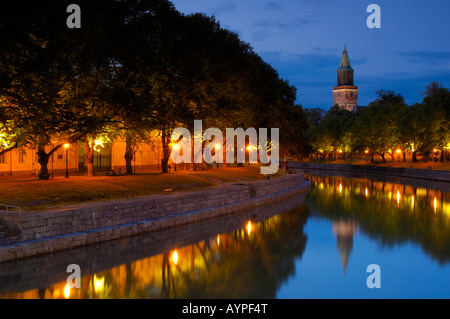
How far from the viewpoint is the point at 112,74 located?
29.3m

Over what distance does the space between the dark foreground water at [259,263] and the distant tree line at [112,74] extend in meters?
8.35

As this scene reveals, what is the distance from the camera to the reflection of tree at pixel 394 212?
2233 centimetres

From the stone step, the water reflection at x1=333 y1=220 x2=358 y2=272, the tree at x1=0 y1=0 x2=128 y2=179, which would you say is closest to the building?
the tree at x1=0 y1=0 x2=128 y2=179

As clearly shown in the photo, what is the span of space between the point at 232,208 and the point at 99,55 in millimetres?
12698

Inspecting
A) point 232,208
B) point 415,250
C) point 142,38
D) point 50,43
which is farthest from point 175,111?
point 415,250

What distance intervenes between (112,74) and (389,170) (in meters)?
56.3

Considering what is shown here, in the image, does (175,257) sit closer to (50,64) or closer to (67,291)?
(67,291)

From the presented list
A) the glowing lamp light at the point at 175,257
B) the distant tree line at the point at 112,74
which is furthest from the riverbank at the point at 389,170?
the glowing lamp light at the point at 175,257

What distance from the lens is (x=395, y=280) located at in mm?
15328

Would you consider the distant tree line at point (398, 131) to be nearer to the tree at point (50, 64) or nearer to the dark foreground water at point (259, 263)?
the dark foreground water at point (259, 263)

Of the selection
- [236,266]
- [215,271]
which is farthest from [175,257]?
[236,266]

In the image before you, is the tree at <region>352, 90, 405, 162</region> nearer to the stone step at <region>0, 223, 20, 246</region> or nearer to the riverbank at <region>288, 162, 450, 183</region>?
the riverbank at <region>288, 162, 450, 183</region>

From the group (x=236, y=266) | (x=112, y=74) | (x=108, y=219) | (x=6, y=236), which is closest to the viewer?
(x=6, y=236)

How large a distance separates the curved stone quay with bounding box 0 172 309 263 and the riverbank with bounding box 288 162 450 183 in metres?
37.5
